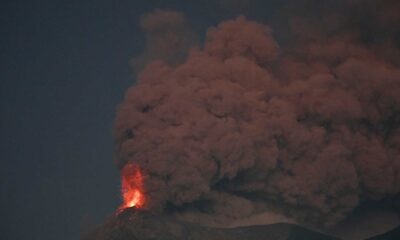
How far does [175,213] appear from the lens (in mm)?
26359

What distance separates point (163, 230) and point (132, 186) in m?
3.81

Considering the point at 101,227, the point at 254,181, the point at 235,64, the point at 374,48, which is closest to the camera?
the point at 101,227

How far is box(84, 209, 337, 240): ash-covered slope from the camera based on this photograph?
78.4 feet

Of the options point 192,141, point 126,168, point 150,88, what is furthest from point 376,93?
point 126,168

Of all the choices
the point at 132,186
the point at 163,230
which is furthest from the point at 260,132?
the point at 132,186

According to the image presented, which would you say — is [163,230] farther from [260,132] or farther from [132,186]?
[260,132]

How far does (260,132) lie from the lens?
26594mm

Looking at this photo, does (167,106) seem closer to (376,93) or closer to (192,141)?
(192,141)

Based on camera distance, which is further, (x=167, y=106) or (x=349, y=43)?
(x=349, y=43)

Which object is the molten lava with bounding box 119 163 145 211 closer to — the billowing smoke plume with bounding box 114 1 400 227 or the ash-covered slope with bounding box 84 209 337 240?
→ the billowing smoke plume with bounding box 114 1 400 227

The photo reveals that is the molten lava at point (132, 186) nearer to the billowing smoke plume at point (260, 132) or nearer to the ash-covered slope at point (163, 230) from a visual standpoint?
the billowing smoke plume at point (260, 132)

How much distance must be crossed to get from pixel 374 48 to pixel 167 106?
51.7 ft

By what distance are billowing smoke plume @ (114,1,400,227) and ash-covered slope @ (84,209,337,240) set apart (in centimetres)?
108

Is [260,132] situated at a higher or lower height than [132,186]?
higher
